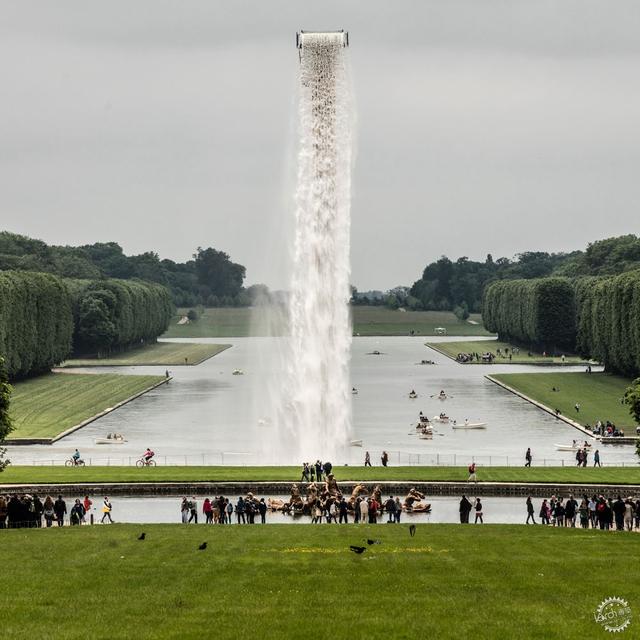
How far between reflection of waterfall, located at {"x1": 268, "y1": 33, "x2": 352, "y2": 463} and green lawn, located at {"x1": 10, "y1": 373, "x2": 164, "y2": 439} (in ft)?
51.5

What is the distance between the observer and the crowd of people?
120ft

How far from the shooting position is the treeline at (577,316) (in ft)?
349

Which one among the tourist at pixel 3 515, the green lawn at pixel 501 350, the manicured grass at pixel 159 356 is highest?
the tourist at pixel 3 515

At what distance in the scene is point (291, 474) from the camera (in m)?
52.2

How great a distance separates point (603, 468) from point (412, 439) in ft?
56.6

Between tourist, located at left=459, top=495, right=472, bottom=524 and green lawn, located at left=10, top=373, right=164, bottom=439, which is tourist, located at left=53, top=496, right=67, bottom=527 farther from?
green lawn, located at left=10, top=373, right=164, bottom=439

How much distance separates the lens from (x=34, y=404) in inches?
3551

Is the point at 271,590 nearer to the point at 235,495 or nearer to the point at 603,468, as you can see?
the point at 235,495

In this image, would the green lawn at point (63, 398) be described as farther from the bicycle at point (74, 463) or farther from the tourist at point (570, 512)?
the tourist at point (570, 512)

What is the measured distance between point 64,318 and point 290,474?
258ft

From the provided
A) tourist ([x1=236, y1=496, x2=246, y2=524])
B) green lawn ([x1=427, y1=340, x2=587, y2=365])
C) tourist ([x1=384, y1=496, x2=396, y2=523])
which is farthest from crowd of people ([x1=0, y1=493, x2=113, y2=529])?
green lawn ([x1=427, y1=340, x2=587, y2=365])

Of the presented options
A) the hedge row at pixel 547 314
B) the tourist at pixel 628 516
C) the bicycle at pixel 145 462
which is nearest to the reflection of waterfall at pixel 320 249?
the bicycle at pixel 145 462

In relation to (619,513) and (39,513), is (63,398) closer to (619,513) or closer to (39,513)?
(39,513)

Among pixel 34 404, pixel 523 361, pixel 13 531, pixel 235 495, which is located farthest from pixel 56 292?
pixel 13 531
